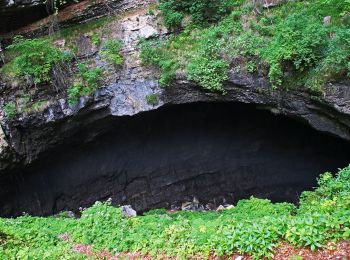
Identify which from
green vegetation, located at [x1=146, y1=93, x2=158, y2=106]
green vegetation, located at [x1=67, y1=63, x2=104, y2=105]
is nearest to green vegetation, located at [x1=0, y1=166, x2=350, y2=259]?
green vegetation, located at [x1=67, y1=63, x2=104, y2=105]

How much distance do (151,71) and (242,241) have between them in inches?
320

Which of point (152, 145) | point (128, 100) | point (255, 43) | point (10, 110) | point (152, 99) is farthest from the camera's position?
point (152, 145)

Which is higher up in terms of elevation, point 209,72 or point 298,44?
point 298,44

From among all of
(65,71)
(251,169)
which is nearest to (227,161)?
(251,169)

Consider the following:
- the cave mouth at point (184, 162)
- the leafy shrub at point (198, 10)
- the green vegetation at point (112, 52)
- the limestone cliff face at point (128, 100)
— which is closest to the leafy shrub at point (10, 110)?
the limestone cliff face at point (128, 100)

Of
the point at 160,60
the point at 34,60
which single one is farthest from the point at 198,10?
the point at 34,60

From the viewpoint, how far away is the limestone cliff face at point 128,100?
1156 centimetres

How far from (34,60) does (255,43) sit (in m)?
7.65

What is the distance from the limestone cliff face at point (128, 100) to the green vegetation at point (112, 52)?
237 millimetres

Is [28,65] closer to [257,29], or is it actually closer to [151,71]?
[151,71]

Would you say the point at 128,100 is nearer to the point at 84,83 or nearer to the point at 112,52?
the point at 84,83

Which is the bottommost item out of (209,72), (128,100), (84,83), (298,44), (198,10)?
(128,100)

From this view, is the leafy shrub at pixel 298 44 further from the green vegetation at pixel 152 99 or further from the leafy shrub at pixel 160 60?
the green vegetation at pixel 152 99

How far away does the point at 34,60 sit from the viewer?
1209 centimetres
